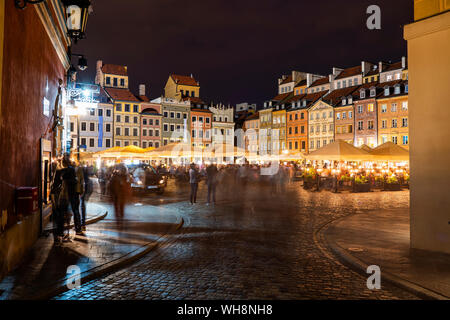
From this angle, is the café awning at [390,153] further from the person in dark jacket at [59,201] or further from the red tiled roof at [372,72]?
the red tiled roof at [372,72]

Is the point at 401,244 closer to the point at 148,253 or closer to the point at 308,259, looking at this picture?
the point at 308,259

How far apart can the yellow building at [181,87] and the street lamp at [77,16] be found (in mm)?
75036

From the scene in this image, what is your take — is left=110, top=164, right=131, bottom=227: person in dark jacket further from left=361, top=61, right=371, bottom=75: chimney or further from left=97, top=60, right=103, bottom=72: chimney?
left=97, top=60, right=103, bottom=72: chimney

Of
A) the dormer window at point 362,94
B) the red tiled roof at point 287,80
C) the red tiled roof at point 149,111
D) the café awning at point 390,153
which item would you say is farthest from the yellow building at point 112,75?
the café awning at point 390,153

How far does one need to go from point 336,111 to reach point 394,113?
458 inches

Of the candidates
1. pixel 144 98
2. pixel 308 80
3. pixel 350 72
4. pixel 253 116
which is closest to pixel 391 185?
pixel 350 72

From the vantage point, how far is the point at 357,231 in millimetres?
10547

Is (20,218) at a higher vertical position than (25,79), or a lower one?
lower

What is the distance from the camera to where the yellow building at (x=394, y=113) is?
59.0 meters

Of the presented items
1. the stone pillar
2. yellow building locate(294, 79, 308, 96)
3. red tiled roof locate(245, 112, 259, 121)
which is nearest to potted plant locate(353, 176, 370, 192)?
the stone pillar

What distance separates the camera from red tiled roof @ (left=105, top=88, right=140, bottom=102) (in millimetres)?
73938

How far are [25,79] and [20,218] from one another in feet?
8.83

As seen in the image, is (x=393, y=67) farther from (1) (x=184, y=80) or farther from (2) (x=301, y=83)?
(1) (x=184, y=80)
